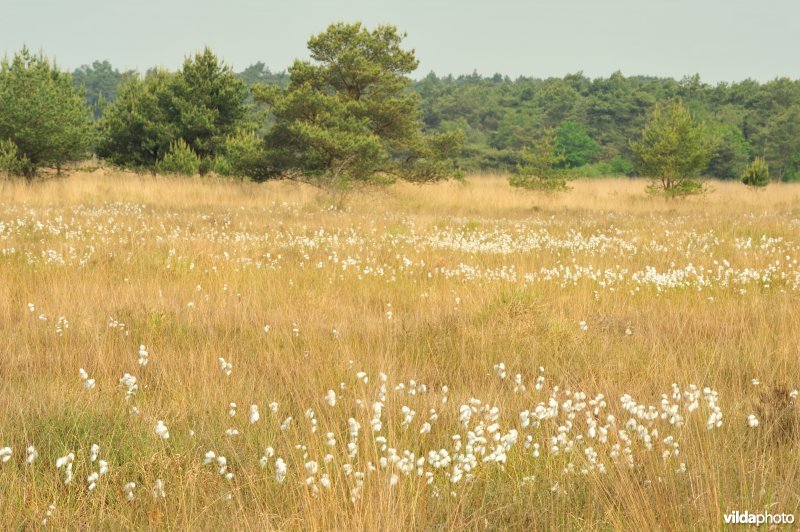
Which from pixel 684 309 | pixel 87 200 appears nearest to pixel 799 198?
pixel 684 309

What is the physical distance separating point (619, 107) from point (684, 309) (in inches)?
2566

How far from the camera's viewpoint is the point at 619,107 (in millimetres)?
65750

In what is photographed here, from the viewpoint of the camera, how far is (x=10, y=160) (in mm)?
22719

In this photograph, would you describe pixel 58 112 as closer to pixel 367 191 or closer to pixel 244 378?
pixel 367 191

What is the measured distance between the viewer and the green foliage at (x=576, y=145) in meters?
61.6

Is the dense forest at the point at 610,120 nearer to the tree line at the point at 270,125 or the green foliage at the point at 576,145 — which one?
the green foliage at the point at 576,145

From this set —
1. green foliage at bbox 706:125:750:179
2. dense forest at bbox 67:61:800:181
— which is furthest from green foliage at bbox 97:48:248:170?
green foliage at bbox 706:125:750:179

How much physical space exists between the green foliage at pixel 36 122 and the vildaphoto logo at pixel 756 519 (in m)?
25.9

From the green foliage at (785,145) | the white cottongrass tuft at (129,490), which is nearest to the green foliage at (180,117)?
the white cottongrass tuft at (129,490)

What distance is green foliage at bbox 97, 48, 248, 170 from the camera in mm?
27969

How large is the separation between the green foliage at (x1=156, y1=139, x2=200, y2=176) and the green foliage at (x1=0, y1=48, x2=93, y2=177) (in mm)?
3312

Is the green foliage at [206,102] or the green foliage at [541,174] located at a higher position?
the green foliage at [206,102]

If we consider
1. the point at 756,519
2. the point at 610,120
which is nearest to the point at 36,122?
the point at 756,519

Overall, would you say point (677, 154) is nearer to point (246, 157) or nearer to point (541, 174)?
point (541, 174)
